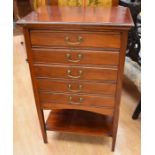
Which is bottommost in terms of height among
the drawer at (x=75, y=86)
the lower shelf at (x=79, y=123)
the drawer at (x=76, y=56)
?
the lower shelf at (x=79, y=123)

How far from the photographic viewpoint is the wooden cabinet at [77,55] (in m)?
0.94

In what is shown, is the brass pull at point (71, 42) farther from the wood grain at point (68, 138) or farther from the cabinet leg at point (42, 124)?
the wood grain at point (68, 138)

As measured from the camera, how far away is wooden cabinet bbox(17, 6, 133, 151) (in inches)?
36.9

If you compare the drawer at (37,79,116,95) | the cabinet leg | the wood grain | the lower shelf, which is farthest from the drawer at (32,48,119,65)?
the wood grain

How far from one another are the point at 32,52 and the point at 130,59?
101 centimetres

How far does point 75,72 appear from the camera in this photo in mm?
1063

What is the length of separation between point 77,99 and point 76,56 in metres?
0.28

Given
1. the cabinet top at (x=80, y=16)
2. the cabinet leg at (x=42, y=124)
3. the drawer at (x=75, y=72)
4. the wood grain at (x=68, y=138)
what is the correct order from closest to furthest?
1. the cabinet top at (x=80, y=16)
2. the drawer at (x=75, y=72)
3. the cabinet leg at (x=42, y=124)
4. the wood grain at (x=68, y=138)

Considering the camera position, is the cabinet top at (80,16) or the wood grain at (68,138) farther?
the wood grain at (68,138)

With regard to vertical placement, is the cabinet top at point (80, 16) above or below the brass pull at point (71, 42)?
above

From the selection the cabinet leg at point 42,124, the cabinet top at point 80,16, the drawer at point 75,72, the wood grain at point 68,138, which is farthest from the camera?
the wood grain at point 68,138

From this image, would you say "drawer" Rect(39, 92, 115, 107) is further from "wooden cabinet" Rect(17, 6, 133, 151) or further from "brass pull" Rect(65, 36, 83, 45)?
"brass pull" Rect(65, 36, 83, 45)

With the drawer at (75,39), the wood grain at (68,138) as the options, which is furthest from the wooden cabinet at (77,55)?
the wood grain at (68,138)
